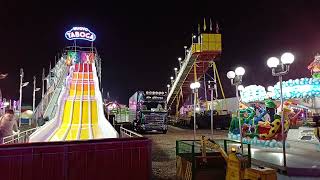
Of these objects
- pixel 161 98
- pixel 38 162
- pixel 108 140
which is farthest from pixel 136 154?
pixel 161 98

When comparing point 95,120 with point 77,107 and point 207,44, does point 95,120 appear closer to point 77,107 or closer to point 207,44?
point 77,107

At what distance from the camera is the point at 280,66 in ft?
41.2

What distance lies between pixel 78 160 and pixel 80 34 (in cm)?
3688

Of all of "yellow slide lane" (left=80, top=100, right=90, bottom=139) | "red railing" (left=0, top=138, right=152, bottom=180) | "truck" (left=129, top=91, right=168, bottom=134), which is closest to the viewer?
"red railing" (left=0, top=138, right=152, bottom=180)

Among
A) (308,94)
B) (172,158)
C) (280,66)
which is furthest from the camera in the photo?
(308,94)

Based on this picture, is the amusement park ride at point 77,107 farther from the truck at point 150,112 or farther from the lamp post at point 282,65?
the lamp post at point 282,65

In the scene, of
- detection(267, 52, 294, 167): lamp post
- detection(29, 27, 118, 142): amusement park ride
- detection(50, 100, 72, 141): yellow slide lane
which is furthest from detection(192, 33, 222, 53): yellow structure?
detection(267, 52, 294, 167): lamp post

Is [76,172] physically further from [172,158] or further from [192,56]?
[192,56]

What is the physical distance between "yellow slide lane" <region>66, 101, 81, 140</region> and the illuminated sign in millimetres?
18304

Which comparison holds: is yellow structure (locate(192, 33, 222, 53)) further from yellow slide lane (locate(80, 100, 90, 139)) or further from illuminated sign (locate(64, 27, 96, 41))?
illuminated sign (locate(64, 27, 96, 41))

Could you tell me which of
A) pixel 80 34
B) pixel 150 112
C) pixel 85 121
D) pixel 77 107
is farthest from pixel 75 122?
pixel 80 34

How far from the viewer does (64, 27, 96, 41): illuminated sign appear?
42500 millimetres

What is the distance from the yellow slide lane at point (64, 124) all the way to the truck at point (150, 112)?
278 inches

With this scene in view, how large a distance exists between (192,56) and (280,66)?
20.4m
